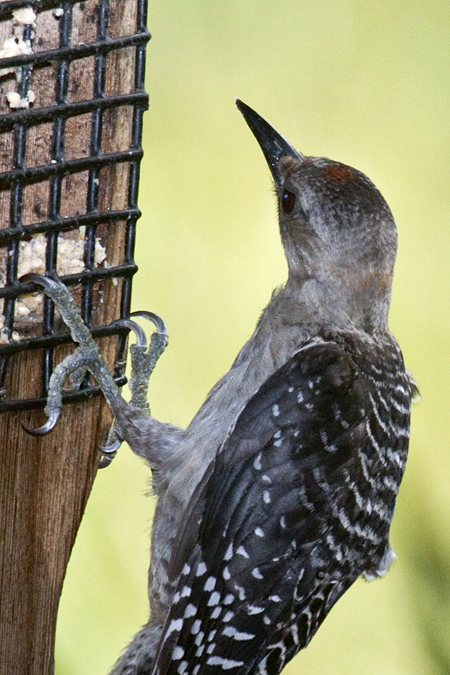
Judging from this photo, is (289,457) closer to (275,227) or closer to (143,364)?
(143,364)

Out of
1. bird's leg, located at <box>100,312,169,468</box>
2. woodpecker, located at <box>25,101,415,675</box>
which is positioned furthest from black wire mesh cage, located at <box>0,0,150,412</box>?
bird's leg, located at <box>100,312,169,468</box>

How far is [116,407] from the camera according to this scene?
2.69m

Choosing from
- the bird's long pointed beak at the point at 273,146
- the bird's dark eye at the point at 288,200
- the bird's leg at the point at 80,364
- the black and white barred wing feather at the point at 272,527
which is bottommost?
the black and white barred wing feather at the point at 272,527

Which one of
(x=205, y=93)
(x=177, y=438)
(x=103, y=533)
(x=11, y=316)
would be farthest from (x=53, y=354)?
(x=205, y=93)

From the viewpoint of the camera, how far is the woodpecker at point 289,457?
7.88 feet

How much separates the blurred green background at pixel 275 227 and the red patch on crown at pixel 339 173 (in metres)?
1.06

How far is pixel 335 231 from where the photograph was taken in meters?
2.66

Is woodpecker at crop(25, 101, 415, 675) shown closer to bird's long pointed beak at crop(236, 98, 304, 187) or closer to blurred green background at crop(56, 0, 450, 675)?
bird's long pointed beak at crop(236, 98, 304, 187)

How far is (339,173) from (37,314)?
944 millimetres

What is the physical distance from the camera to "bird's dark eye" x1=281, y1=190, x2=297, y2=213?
9.25 ft

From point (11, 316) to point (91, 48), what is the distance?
710 mm

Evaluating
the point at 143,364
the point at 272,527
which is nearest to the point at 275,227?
the point at 143,364

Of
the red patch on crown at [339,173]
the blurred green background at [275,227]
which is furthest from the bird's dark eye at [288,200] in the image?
the blurred green background at [275,227]

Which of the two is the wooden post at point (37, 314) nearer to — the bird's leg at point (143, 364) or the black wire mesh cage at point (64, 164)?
the black wire mesh cage at point (64, 164)
